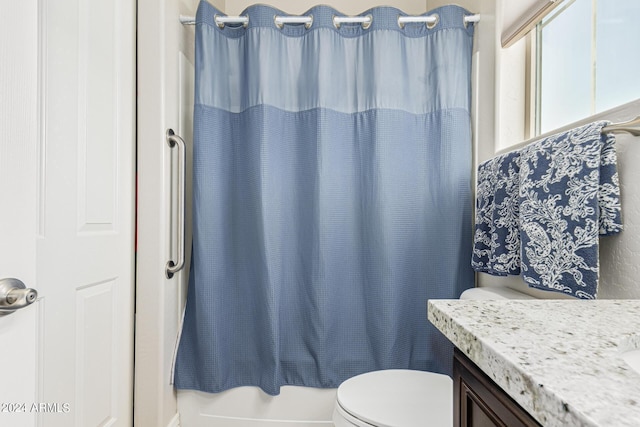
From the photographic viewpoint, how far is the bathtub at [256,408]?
154 cm

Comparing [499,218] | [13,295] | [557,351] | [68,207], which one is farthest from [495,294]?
[68,207]

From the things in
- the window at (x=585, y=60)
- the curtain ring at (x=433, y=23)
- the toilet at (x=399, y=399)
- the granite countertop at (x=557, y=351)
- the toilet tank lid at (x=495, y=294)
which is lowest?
the toilet at (x=399, y=399)

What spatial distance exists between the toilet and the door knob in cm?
86

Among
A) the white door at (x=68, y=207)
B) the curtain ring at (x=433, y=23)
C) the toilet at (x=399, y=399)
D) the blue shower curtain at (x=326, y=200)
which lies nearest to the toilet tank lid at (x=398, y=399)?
the toilet at (x=399, y=399)

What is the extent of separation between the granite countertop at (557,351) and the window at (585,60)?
657 millimetres

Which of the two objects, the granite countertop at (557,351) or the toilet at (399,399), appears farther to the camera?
the toilet at (399,399)

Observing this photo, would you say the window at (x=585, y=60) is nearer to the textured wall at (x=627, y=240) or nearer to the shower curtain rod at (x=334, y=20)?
the textured wall at (x=627, y=240)

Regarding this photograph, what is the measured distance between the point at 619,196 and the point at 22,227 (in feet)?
4.17

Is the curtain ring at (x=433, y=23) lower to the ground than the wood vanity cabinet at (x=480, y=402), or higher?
higher

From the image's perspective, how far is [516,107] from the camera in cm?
139

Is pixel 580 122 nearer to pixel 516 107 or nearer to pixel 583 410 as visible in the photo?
pixel 516 107

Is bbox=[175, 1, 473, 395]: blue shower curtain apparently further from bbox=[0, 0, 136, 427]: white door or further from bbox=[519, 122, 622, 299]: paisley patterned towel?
bbox=[519, 122, 622, 299]: paisley patterned towel

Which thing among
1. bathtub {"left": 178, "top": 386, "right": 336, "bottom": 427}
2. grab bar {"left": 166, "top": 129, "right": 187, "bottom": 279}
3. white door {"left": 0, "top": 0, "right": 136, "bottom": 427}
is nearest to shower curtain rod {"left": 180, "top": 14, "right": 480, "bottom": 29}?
white door {"left": 0, "top": 0, "right": 136, "bottom": 427}

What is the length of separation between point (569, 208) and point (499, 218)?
32cm
